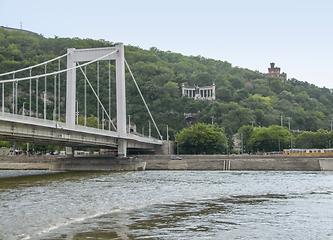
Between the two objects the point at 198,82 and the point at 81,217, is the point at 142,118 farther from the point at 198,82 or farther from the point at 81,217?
the point at 81,217

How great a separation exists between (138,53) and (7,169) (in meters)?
89.2

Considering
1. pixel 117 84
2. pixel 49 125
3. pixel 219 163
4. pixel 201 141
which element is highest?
pixel 117 84

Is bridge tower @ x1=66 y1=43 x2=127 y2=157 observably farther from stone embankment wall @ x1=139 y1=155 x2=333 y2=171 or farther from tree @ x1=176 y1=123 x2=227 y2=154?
tree @ x1=176 y1=123 x2=227 y2=154

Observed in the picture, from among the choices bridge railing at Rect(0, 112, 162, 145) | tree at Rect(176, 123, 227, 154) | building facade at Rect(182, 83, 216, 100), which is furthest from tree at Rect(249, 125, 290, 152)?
building facade at Rect(182, 83, 216, 100)

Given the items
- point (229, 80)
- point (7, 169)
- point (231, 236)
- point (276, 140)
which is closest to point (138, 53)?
point (229, 80)

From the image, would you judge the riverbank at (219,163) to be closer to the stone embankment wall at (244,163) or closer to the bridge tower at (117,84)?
the stone embankment wall at (244,163)

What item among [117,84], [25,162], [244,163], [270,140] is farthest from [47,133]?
[270,140]

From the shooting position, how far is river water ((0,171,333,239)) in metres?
15.9

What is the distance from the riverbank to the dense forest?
30.5 metres

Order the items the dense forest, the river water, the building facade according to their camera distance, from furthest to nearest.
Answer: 1. the building facade
2. the dense forest
3. the river water

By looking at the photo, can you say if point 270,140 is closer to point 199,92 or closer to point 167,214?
point 199,92

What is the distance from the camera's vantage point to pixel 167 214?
19.9m

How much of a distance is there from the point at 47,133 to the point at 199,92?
111493 mm

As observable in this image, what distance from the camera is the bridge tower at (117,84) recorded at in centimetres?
5928
